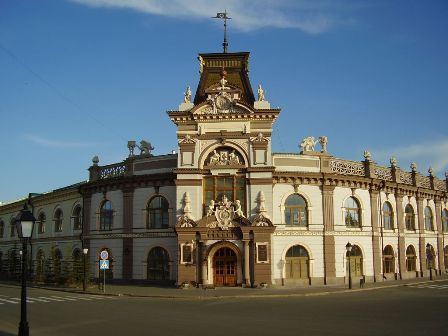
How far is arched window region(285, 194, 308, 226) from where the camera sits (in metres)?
39.2

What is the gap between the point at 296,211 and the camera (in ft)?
129

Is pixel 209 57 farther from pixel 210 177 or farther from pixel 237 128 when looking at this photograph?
pixel 210 177

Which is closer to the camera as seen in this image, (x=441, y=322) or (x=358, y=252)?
(x=441, y=322)

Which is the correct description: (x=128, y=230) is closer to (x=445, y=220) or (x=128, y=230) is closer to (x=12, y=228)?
(x=12, y=228)

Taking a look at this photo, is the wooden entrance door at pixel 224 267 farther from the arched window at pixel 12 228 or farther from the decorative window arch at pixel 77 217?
the arched window at pixel 12 228

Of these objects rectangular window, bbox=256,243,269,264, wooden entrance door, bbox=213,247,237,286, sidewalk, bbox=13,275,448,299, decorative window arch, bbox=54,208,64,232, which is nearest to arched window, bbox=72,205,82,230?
decorative window arch, bbox=54,208,64,232

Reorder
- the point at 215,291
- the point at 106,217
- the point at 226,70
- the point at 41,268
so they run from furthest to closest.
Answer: the point at 41,268
the point at 106,217
the point at 226,70
the point at 215,291

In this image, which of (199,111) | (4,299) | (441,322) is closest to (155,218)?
(199,111)

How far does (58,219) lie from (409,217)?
36.7 metres

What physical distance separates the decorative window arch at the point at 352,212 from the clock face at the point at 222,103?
13.4 meters

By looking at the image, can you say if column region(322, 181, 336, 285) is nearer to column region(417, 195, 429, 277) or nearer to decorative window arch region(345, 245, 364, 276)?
decorative window arch region(345, 245, 364, 276)

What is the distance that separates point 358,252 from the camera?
41.4 meters

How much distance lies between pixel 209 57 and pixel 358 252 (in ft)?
71.0

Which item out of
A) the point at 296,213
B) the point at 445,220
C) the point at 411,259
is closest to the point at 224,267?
the point at 296,213
